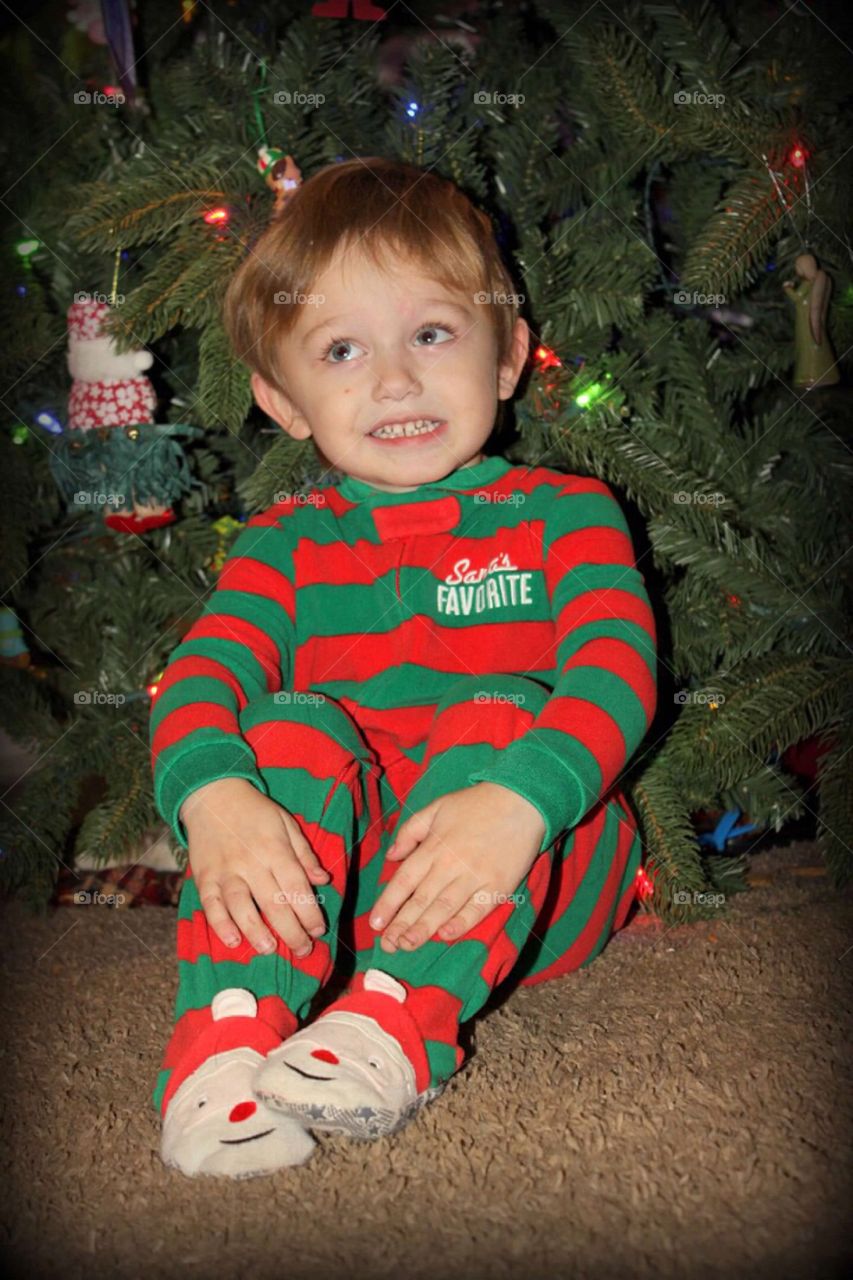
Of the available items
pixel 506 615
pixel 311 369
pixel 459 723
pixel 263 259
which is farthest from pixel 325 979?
pixel 263 259

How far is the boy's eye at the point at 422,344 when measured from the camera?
1117 mm

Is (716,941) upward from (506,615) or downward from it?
downward

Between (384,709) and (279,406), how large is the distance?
1.25 feet

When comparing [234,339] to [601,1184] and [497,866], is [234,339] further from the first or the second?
[601,1184]

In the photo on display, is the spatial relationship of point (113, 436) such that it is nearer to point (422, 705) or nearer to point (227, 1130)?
point (422, 705)

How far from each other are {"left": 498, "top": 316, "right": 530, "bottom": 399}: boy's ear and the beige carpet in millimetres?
628

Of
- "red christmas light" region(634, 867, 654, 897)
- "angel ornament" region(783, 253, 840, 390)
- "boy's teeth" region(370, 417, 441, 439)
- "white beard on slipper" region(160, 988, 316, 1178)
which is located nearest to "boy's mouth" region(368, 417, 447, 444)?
"boy's teeth" region(370, 417, 441, 439)

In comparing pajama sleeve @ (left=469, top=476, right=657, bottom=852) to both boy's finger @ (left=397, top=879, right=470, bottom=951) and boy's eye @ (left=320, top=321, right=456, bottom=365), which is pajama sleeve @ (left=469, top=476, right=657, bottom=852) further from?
boy's eye @ (left=320, top=321, right=456, bottom=365)

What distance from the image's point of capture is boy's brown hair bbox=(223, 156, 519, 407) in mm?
1114

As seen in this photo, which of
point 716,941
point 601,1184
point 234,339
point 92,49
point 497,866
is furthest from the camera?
point 92,49

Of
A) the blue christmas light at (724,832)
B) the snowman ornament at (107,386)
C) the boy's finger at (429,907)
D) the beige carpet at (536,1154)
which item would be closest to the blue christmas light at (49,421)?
the snowman ornament at (107,386)

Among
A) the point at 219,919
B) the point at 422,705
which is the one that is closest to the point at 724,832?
the point at 422,705

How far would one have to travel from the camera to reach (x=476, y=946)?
2.79 feet

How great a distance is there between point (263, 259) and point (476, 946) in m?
0.75
